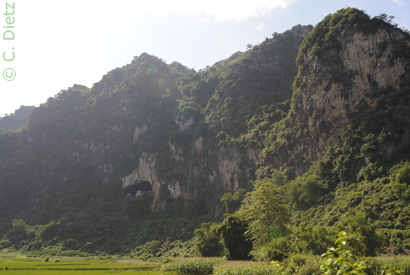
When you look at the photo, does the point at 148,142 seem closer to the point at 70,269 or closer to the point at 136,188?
the point at 136,188

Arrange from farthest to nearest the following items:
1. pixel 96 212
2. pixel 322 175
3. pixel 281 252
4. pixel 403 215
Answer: pixel 96 212 < pixel 322 175 < pixel 403 215 < pixel 281 252

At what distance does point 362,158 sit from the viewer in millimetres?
36062

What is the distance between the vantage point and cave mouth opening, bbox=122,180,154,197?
79438mm

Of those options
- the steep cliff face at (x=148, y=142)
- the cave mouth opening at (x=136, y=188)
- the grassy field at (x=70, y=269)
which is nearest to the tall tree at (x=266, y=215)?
the grassy field at (x=70, y=269)

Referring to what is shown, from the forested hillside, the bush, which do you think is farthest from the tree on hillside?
the bush

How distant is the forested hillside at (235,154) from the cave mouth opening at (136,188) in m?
0.57

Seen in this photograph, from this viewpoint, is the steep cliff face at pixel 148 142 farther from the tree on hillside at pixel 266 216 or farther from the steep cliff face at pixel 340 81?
the tree on hillside at pixel 266 216

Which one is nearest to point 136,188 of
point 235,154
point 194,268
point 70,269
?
point 235,154

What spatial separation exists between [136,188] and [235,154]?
3748 centimetres

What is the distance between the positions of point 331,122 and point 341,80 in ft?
22.3

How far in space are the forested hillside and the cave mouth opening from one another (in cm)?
57

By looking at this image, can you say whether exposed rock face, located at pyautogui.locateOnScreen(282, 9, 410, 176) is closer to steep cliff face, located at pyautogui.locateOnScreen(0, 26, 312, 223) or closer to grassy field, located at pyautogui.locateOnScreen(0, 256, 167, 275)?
steep cliff face, located at pyautogui.locateOnScreen(0, 26, 312, 223)

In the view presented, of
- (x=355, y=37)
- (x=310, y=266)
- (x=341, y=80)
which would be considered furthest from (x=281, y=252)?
(x=355, y=37)

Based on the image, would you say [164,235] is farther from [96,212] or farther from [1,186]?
[1,186]
